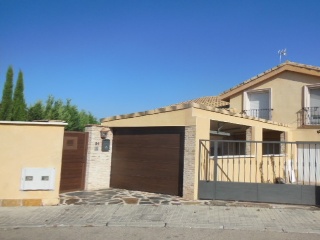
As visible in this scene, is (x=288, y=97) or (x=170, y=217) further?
(x=288, y=97)

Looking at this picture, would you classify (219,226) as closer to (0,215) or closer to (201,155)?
(201,155)

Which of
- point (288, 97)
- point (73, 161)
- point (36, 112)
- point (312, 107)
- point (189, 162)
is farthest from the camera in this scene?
point (36, 112)

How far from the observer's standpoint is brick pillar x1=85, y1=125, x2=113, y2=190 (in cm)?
1084

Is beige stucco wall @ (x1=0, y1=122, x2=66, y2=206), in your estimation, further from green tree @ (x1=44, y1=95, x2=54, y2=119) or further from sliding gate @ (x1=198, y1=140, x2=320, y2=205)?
green tree @ (x1=44, y1=95, x2=54, y2=119)

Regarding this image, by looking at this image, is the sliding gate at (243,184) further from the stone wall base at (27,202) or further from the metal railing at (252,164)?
the stone wall base at (27,202)

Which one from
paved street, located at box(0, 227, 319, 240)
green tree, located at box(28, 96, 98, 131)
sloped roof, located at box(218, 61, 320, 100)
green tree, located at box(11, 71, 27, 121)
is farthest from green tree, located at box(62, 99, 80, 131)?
paved street, located at box(0, 227, 319, 240)

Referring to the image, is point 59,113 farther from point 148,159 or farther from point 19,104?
point 148,159

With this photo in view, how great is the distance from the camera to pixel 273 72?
16.1m

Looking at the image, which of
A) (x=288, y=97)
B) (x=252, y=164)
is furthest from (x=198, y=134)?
(x=288, y=97)

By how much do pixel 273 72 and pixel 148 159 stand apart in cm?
979

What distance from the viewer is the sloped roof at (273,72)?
48.4 ft

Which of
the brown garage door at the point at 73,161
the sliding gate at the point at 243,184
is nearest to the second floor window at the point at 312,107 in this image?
the sliding gate at the point at 243,184

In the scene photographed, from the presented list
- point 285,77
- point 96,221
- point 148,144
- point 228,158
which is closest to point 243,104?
point 285,77

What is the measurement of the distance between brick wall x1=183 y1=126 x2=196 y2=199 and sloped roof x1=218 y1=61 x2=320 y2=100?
9.20 metres
